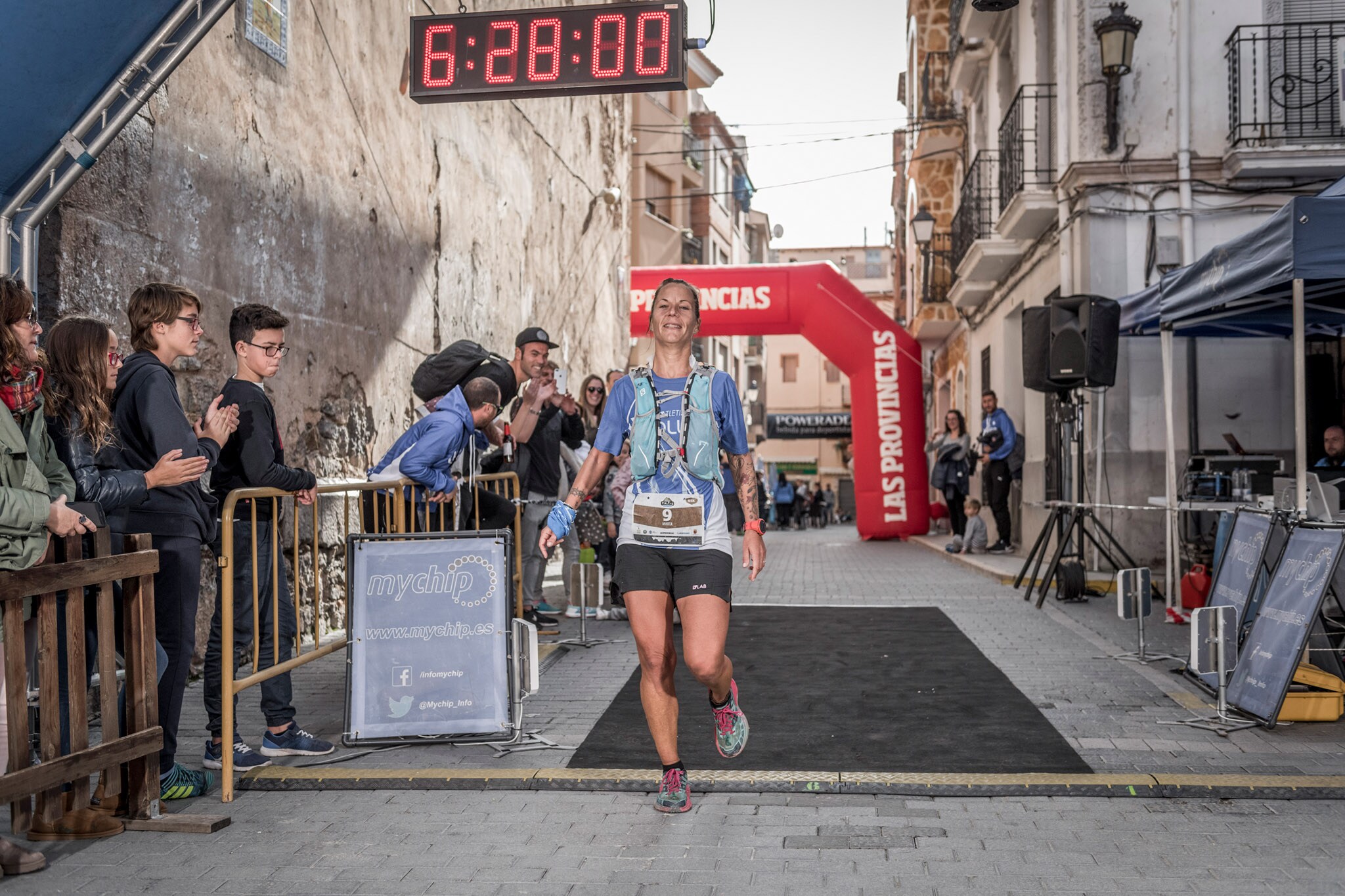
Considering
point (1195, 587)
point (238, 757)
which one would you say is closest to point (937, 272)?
point (1195, 587)

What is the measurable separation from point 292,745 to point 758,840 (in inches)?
88.2

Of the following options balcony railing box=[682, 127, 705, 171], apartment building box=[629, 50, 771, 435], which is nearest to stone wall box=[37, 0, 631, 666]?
apartment building box=[629, 50, 771, 435]

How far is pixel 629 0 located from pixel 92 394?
17.3ft

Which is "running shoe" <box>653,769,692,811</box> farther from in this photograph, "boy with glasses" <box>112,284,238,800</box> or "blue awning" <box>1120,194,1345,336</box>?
"blue awning" <box>1120,194,1345,336</box>

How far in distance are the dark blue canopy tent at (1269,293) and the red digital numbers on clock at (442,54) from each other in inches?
203

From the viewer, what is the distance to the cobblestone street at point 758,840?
3.85m

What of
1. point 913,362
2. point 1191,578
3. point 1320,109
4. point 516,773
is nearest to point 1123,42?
point 1320,109

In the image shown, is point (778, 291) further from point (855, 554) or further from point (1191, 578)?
point (1191, 578)

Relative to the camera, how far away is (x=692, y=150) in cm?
3494

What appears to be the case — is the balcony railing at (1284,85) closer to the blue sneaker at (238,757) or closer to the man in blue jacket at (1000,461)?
the man in blue jacket at (1000,461)

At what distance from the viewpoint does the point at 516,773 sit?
5.08 metres

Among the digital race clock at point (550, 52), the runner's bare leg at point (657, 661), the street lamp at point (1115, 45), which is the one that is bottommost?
the runner's bare leg at point (657, 661)

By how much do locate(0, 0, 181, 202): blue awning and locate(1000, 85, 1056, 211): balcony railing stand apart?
459 inches

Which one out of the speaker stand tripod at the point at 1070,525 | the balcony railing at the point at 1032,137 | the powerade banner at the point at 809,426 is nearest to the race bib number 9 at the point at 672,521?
the speaker stand tripod at the point at 1070,525
